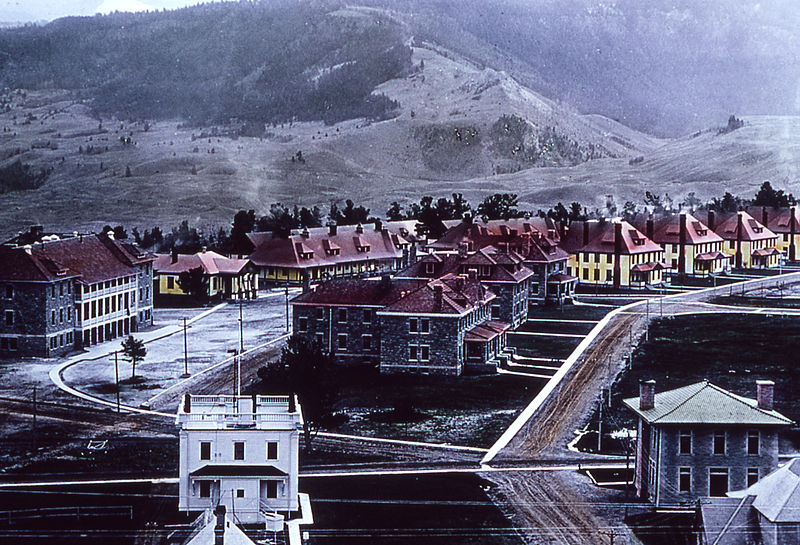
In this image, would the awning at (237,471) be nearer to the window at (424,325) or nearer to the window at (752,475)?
the window at (752,475)

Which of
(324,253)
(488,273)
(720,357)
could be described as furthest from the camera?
(324,253)

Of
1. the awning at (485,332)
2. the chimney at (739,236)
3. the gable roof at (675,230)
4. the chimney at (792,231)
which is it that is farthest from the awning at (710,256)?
the awning at (485,332)

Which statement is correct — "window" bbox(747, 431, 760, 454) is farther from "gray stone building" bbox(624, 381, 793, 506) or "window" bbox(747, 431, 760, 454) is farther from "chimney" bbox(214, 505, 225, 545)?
"chimney" bbox(214, 505, 225, 545)

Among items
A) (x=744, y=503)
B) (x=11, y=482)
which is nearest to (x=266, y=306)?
(x=11, y=482)

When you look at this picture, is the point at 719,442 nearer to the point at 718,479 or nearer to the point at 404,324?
the point at 718,479

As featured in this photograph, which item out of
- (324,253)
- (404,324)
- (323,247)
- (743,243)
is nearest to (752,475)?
(404,324)

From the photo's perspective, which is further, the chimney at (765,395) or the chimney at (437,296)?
the chimney at (437,296)
